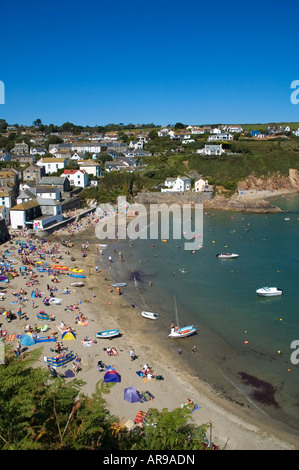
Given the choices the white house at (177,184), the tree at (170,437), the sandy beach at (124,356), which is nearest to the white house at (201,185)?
the white house at (177,184)

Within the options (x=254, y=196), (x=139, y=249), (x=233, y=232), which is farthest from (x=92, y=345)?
(x=254, y=196)

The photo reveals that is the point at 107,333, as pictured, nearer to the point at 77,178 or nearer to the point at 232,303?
the point at 232,303

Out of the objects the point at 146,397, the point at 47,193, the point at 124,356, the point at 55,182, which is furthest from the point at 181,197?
the point at 146,397

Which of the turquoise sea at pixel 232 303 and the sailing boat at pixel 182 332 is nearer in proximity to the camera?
the turquoise sea at pixel 232 303

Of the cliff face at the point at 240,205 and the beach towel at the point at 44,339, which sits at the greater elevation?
the cliff face at the point at 240,205

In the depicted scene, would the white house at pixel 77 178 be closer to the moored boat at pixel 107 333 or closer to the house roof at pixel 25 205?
the house roof at pixel 25 205

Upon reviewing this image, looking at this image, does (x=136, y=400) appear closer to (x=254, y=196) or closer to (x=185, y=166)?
(x=254, y=196)
